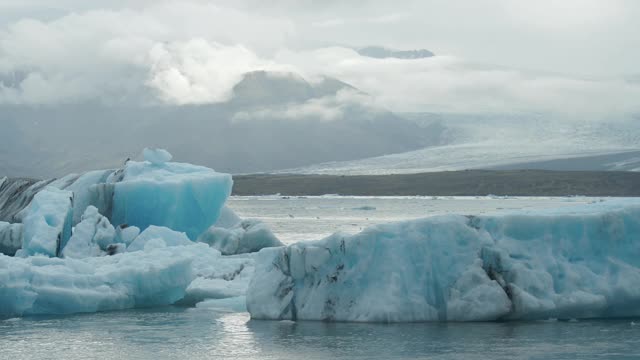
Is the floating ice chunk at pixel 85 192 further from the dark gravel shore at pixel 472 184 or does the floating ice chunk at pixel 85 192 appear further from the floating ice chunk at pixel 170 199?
the dark gravel shore at pixel 472 184

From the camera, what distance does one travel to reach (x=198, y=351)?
40.7 feet

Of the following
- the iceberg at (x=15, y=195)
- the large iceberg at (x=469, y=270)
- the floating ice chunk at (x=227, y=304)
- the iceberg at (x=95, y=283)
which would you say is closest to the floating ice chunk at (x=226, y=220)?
the iceberg at (x=15, y=195)

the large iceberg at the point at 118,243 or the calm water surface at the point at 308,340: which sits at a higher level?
the large iceberg at the point at 118,243

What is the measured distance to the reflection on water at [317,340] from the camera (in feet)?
38.7

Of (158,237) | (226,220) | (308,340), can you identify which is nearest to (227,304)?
(308,340)

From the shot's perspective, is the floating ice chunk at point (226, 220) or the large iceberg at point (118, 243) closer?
the large iceberg at point (118, 243)

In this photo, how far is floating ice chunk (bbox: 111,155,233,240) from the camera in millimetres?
22938

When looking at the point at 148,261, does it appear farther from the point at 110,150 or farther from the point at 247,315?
the point at 110,150

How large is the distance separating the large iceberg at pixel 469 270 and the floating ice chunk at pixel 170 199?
9.05m

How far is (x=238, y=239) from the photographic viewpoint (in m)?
24.8

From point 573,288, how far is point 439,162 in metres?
108

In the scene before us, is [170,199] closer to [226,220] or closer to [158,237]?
[158,237]

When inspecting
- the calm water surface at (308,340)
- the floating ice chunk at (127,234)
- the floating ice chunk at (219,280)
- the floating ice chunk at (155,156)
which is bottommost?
the calm water surface at (308,340)

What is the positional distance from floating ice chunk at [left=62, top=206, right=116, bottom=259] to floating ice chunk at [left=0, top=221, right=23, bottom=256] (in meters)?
2.34
